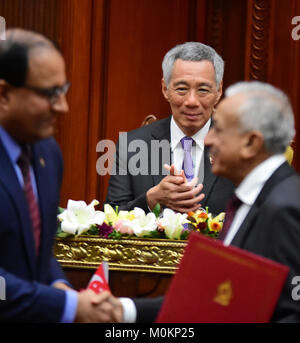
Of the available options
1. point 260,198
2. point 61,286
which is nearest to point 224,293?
point 260,198

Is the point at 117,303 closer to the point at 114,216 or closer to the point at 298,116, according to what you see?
the point at 114,216

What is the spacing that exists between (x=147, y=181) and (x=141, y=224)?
627 millimetres

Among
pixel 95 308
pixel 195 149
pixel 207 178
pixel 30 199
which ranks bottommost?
pixel 95 308

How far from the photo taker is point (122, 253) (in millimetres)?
3312

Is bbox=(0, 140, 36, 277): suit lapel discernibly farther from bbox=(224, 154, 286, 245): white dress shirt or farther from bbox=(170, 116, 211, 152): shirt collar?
bbox=(170, 116, 211, 152): shirt collar

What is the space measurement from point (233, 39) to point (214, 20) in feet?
0.67

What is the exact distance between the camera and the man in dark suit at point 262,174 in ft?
7.06

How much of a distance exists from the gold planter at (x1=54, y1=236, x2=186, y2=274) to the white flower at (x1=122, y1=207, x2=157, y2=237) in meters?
0.04

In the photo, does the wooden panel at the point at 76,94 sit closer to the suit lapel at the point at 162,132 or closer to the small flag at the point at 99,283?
the suit lapel at the point at 162,132

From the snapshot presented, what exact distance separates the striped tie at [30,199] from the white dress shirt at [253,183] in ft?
1.98

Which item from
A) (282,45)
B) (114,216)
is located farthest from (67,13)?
(114,216)

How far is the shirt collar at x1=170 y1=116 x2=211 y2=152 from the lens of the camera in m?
3.99

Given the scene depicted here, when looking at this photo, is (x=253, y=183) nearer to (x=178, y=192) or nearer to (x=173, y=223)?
(x=173, y=223)

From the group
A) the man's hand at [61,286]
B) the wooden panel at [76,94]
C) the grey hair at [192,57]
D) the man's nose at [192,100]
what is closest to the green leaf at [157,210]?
the man's nose at [192,100]
